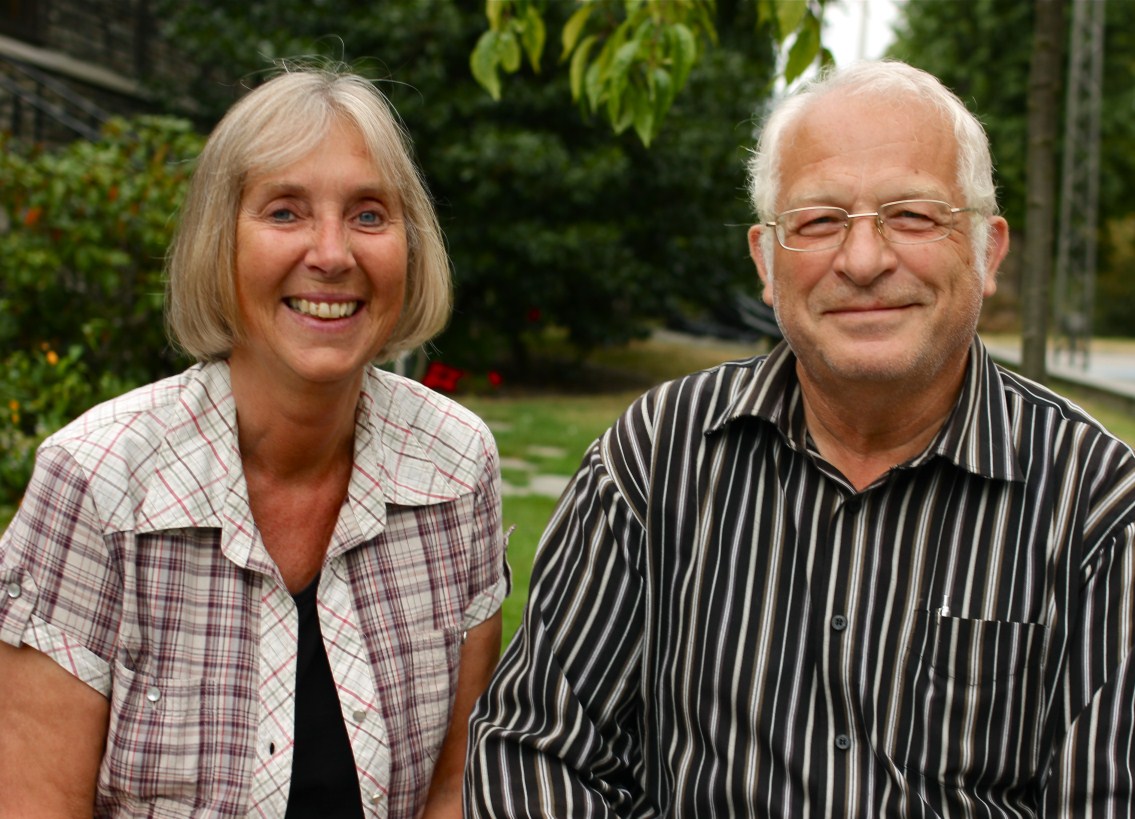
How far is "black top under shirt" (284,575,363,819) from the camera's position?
2.08m

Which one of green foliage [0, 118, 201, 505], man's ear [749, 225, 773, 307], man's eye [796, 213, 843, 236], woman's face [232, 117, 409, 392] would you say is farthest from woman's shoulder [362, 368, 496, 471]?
green foliage [0, 118, 201, 505]

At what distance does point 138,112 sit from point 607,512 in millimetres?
11454

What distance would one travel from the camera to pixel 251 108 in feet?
6.81

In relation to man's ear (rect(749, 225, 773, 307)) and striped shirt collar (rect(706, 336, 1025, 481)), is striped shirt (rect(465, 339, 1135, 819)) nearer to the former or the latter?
striped shirt collar (rect(706, 336, 1025, 481))

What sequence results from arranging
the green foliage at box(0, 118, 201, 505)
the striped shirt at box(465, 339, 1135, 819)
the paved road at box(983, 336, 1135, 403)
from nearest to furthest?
1. the striped shirt at box(465, 339, 1135, 819)
2. the green foliage at box(0, 118, 201, 505)
3. the paved road at box(983, 336, 1135, 403)

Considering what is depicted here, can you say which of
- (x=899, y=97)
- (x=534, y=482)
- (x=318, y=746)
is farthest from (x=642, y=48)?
(x=534, y=482)

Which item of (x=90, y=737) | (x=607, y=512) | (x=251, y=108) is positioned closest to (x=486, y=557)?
(x=607, y=512)

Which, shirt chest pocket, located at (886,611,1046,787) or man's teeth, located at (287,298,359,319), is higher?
man's teeth, located at (287,298,359,319)

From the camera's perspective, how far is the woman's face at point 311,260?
2.05m

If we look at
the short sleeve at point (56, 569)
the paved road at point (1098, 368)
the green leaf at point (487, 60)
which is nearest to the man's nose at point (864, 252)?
the short sleeve at point (56, 569)

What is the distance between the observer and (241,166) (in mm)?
2051

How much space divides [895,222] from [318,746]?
1.34 meters

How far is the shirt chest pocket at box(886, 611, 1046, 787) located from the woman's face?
1142 millimetres

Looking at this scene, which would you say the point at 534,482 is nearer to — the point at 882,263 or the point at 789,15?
the point at 789,15
